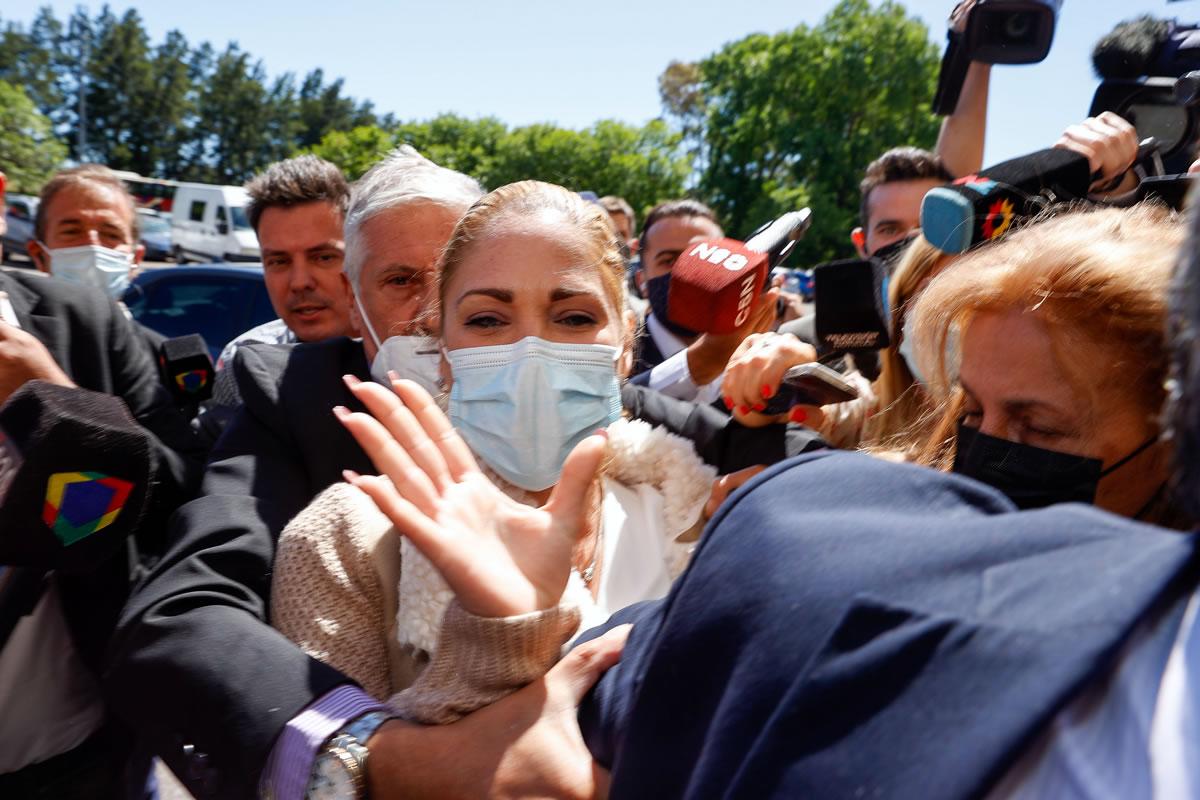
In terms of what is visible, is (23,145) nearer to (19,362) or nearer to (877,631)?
(19,362)

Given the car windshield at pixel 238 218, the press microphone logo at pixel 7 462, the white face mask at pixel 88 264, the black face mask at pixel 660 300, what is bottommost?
the car windshield at pixel 238 218

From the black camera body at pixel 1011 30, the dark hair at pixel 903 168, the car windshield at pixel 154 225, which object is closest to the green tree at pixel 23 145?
the car windshield at pixel 154 225

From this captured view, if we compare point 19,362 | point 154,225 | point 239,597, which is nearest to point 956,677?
point 239,597

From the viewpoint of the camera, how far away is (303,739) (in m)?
1.24

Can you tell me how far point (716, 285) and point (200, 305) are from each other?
640 centimetres

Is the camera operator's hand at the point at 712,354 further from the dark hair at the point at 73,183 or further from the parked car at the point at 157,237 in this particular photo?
the parked car at the point at 157,237

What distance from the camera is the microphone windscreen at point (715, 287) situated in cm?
177

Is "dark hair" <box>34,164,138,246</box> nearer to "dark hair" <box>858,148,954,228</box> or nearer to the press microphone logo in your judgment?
the press microphone logo

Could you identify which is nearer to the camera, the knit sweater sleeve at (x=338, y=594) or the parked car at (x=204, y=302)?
the knit sweater sleeve at (x=338, y=594)

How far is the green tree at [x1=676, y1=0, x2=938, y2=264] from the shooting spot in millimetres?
36469

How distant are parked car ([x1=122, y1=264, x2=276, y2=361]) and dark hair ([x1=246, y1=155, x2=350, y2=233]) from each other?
380 centimetres

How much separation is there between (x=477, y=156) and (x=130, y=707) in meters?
32.3

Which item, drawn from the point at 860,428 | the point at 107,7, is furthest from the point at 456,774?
the point at 107,7

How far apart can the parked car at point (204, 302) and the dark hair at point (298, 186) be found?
3.80m
